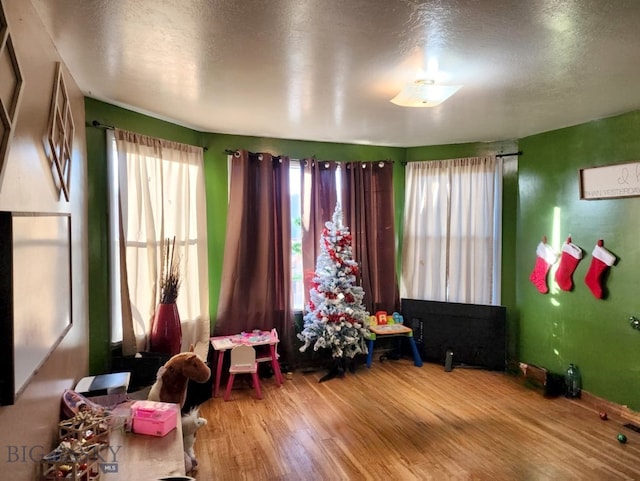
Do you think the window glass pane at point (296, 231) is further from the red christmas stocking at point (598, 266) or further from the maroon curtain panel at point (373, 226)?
the red christmas stocking at point (598, 266)

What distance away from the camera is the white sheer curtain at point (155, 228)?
3227mm

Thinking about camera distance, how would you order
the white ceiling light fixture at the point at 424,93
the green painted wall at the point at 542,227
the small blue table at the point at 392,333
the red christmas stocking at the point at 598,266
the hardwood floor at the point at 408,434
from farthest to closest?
the small blue table at the point at 392,333, the red christmas stocking at the point at 598,266, the green painted wall at the point at 542,227, the hardwood floor at the point at 408,434, the white ceiling light fixture at the point at 424,93

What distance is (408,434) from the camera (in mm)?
3059

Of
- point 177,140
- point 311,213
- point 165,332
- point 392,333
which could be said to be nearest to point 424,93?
point 311,213

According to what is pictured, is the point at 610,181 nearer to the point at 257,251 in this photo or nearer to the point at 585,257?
the point at 585,257

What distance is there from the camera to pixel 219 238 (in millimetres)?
4090

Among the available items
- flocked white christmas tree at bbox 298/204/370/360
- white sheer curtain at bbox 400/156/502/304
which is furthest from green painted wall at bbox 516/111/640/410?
flocked white christmas tree at bbox 298/204/370/360

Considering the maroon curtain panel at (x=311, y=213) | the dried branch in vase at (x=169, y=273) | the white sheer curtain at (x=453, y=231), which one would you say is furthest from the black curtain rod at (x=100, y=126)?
the white sheer curtain at (x=453, y=231)

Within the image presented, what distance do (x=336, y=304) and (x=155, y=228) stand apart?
71.2 inches

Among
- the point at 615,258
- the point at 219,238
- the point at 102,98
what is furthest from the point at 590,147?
the point at 102,98

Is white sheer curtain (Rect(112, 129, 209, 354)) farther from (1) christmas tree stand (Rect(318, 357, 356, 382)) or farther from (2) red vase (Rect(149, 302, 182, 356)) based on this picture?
(1) christmas tree stand (Rect(318, 357, 356, 382))

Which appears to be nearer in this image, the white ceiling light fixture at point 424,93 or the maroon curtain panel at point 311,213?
the white ceiling light fixture at point 424,93

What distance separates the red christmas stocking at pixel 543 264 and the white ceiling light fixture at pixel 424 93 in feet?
7.19

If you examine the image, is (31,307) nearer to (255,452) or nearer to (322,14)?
(322,14)
